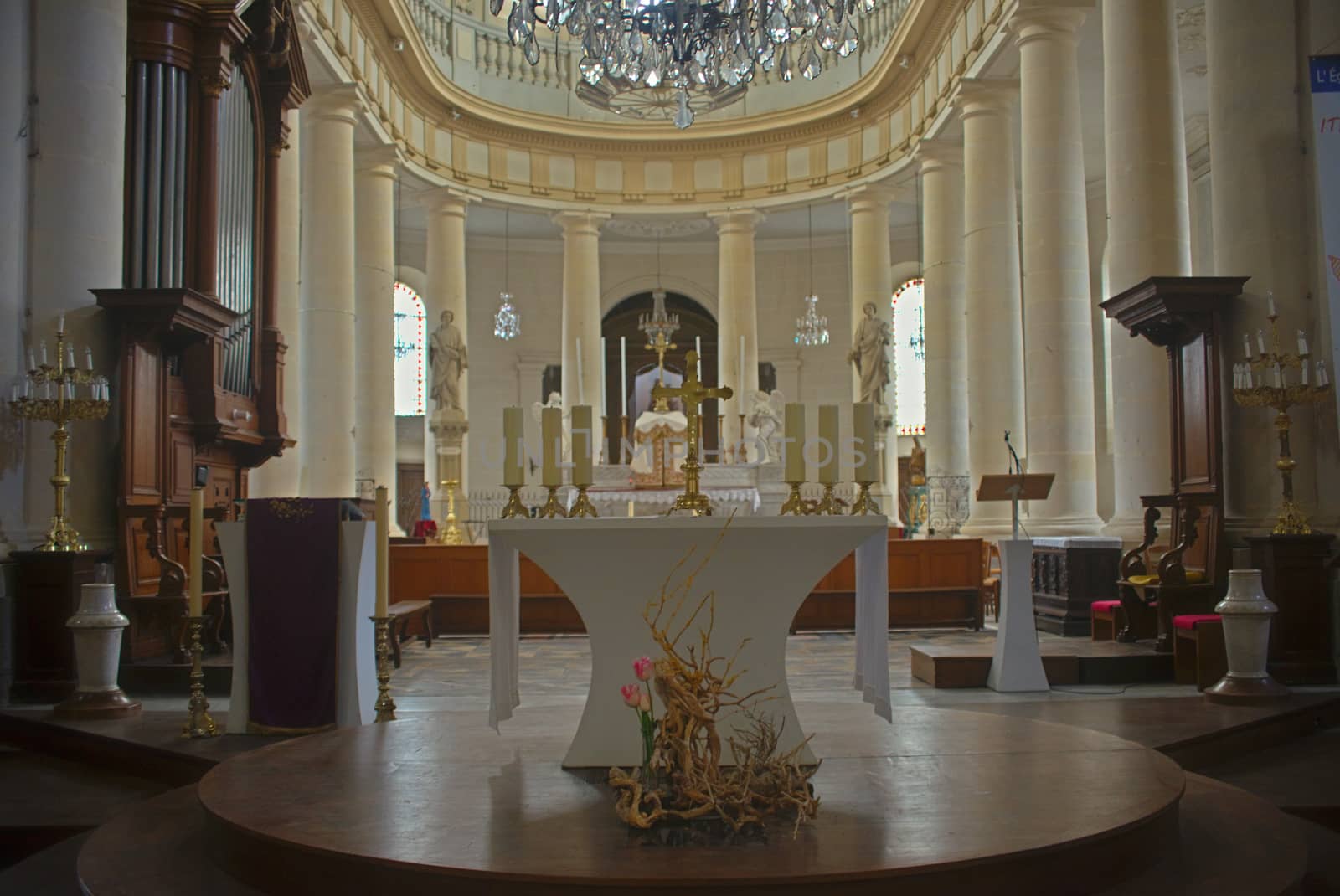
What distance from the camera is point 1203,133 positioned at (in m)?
17.6

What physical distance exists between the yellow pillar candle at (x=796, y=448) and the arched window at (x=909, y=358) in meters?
19.9

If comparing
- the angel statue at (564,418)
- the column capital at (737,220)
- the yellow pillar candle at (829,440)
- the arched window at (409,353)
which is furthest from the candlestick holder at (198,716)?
the arched window at (409,353)

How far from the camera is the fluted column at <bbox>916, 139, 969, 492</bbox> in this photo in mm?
17766

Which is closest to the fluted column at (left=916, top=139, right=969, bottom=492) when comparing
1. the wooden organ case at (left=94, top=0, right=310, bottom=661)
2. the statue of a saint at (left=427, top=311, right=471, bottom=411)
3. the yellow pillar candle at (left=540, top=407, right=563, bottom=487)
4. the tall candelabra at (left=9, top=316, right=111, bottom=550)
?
the statue of a saint at (left=427, top=311, right=471, bottom=411)

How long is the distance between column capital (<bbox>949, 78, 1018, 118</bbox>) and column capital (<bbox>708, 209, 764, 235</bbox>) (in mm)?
6234

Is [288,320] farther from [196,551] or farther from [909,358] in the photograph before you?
[909,358]

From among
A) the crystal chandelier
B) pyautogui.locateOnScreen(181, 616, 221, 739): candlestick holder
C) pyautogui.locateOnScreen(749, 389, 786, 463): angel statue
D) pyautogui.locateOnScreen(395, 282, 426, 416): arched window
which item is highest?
the crystal chandelier

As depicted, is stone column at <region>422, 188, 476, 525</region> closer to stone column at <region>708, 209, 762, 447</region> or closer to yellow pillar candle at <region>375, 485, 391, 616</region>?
stone column at <region>708, 209, 762, 447</region>

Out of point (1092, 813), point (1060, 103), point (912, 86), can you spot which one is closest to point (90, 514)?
point (1092, 813)

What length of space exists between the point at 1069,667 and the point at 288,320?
8211 millimetres

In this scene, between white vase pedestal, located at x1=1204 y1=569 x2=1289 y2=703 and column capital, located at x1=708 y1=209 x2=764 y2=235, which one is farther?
column capital, located at x1=708 y1=209 x2=764 y2=235

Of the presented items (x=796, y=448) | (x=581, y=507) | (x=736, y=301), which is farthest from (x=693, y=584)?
(x=736, y=301)

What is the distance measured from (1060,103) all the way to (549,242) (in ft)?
46.6

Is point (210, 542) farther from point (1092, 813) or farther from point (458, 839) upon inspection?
point (1092, 813)
